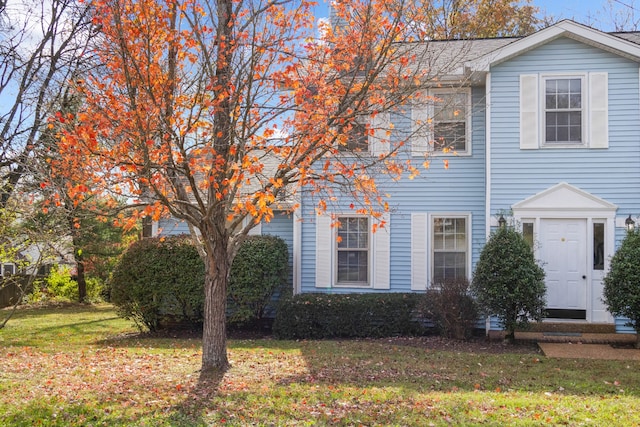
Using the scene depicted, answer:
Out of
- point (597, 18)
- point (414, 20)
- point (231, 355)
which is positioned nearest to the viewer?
point (414, 20)

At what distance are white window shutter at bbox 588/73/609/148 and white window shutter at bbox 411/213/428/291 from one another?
11.7 ft

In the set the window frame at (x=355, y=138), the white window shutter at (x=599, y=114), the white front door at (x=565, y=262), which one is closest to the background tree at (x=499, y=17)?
the white window shutter at (x=599, y=114)

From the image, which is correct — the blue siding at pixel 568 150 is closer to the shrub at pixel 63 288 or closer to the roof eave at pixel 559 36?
the roof eave at pixel 559 36

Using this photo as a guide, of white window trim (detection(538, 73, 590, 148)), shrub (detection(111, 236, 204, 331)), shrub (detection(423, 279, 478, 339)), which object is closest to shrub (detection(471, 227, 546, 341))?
shrub (detection(423, 279, 478, 339))

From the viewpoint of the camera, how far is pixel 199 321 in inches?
504

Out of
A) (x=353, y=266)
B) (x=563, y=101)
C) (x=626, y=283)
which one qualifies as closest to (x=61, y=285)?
(x=353, y=266)

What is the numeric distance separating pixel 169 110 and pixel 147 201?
5.08 ft

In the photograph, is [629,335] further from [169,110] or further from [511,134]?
[169,110]

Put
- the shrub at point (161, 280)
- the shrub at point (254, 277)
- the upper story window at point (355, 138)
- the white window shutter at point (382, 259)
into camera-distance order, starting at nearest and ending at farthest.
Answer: the upper story window at point (355, 138) → the shrub at point (254, 277) → the shrub at point (161, 280) → the white window shutter at point (382, 259)

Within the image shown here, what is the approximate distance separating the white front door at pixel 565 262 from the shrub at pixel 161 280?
682 centimetres

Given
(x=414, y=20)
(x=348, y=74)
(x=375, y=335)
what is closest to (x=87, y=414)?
(x=348, y=74)

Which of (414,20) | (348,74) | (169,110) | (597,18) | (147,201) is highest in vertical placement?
(597,18)

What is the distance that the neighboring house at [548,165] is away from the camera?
11477 millimetres

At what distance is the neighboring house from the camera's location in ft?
37.7
